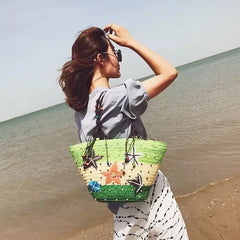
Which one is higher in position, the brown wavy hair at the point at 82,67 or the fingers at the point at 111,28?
the fingers at the point at 111,28

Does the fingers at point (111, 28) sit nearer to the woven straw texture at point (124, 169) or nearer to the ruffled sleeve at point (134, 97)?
the ruffled sleeve at point (134, 97)

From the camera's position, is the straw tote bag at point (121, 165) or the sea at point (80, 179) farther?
the sea at point (80, 179)

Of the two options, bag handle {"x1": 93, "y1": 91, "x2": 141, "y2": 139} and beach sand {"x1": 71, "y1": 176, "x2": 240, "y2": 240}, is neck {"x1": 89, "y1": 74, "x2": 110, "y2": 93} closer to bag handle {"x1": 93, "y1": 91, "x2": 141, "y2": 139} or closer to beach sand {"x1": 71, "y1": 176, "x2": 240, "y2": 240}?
bag handle {"x1": 93, "y1": 91, "x2": 141, "y2": 139}

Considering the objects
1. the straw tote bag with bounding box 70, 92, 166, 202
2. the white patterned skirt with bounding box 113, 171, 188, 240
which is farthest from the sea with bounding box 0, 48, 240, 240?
the straw tote bag with bounding box 70, 92, 166, 202

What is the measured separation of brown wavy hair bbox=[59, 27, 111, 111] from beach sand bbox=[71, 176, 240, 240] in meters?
3.05

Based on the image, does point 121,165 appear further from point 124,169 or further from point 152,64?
point 152,64

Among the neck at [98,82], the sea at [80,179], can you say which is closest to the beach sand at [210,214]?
the sea at [80,179]

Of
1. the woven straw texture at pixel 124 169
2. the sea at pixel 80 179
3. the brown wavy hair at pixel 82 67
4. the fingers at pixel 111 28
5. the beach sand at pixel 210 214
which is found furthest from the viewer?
the sea at pixel 80 179

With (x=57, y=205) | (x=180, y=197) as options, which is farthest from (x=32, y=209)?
(x=180, y=197)

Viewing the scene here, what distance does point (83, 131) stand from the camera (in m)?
1.76

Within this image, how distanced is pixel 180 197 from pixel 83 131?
13.1 ft

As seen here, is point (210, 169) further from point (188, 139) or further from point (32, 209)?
point (32, 209)

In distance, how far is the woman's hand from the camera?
1791 mm

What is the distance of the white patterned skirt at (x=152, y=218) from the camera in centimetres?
172
